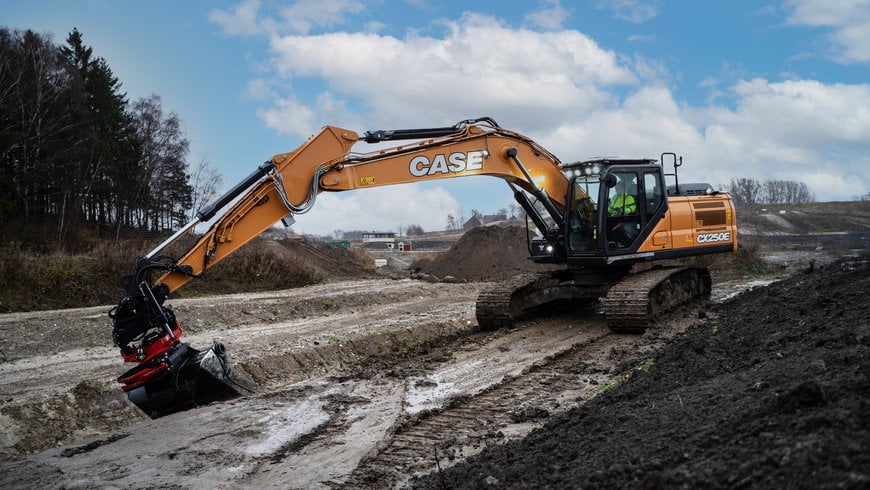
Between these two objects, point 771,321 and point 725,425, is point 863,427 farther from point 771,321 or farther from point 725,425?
point 771,321

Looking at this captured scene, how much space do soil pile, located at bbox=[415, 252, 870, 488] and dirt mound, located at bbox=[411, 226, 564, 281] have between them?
16783mm

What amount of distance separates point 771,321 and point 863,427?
21.7ft

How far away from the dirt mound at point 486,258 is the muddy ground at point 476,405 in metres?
11.4

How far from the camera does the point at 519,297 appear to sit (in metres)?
11.7

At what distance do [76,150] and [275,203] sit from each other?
28.0 m

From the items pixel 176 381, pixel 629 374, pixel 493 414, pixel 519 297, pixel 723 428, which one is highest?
pixel 519 297

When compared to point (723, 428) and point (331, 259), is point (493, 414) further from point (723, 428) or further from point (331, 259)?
point (331, 259)

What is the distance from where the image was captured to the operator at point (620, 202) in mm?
10953

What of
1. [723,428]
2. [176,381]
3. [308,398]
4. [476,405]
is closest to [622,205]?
[476,405]

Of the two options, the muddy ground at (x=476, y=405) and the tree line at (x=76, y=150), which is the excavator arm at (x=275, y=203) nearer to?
the muddy ground at (x=476, y=405)

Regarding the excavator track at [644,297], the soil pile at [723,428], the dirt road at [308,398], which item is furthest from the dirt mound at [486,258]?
the soil pile at [723,428]

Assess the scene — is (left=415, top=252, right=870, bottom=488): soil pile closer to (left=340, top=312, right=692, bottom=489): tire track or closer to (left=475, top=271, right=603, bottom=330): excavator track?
(left=340, top=312, right=692, bottom=489): tire track

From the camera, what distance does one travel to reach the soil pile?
2.85 metres

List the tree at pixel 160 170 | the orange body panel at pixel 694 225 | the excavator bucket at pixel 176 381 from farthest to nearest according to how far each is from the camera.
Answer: the tree at pixel 160 170, the orange body panel at pixel 694 225, the excavator bucket at pixel 176 381
